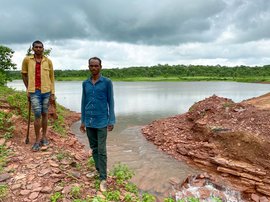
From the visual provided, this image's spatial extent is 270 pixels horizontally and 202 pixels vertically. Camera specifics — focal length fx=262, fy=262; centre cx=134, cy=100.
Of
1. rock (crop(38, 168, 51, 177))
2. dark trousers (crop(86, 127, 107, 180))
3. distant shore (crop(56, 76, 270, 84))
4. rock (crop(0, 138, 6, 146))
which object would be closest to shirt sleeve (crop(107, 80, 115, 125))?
dark trousers (crop(86, 127, 107, 180))

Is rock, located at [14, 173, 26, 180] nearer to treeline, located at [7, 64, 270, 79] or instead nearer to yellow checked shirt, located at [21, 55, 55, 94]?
yellow checked shirt, located at [21, 55, 55, 94]

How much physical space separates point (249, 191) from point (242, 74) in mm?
83450

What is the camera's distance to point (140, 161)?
8836 millimetres

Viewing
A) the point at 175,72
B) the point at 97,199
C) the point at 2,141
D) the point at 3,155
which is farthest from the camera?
the point at 175,72

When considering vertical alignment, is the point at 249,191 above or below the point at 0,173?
below

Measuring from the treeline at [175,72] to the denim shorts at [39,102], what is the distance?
78.9 metres

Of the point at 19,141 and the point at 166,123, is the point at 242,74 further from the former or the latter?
the point at 19,141

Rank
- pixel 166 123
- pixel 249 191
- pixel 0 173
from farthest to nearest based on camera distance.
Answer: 1. pixel 166 123
2. pixel 249 191
3. pixel 0 173

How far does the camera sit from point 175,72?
89.9 meters

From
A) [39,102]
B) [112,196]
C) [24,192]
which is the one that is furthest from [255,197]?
[39,102]

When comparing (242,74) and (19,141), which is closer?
(19,141)

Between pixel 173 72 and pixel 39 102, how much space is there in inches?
3397

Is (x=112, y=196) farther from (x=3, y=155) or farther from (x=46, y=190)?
(x=3, y=155)

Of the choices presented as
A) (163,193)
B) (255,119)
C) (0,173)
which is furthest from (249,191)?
(0,173)
